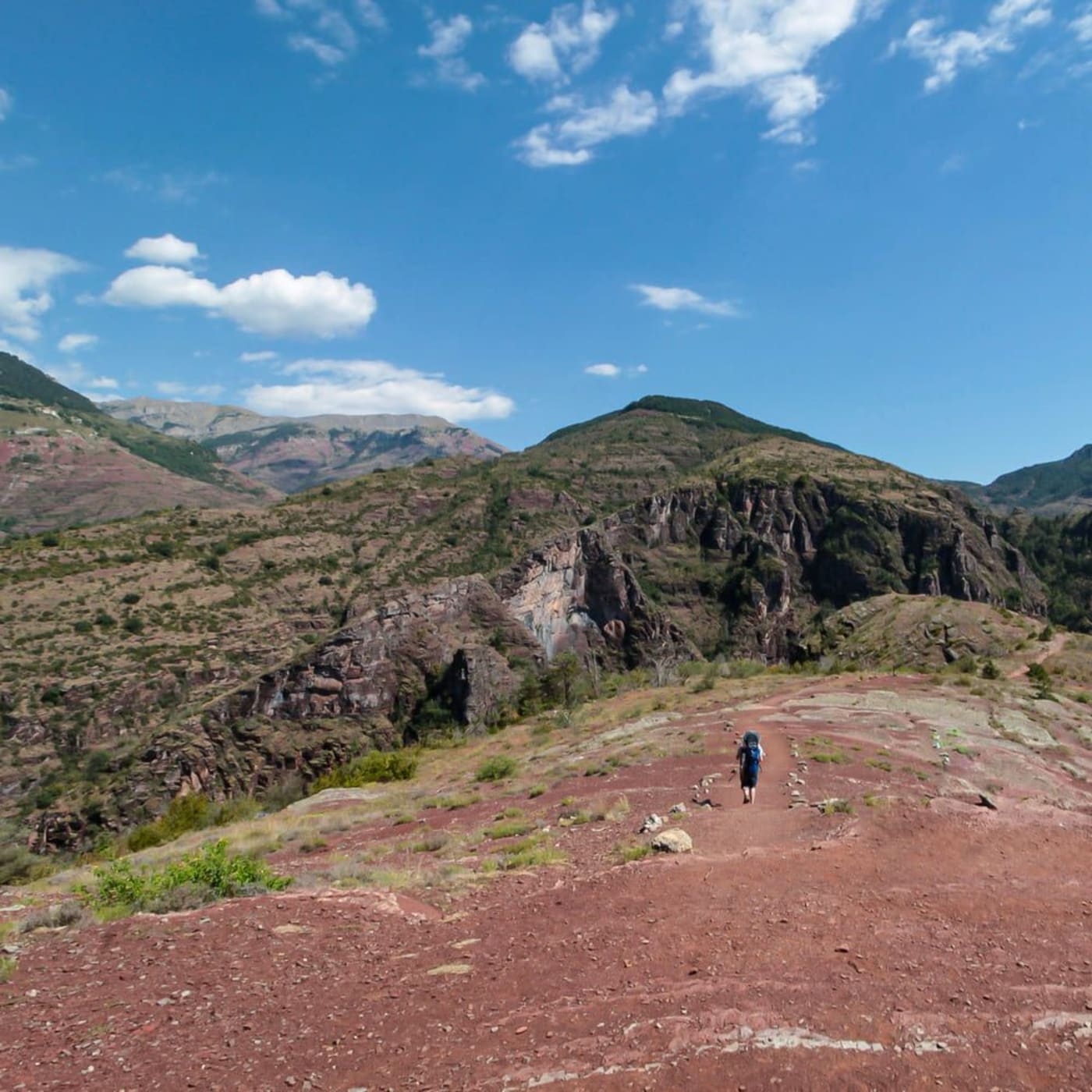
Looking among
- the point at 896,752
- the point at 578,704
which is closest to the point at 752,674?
the point at 578,704

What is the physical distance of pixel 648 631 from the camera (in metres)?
83.3

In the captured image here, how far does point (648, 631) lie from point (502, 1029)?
7845cm

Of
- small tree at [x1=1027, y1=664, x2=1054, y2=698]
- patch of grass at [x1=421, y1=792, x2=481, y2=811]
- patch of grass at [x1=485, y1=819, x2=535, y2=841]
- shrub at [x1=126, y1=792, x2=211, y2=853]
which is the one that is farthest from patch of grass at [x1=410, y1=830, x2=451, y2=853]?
small tree at [x1=1027, y1=664, x2=1054, y2=698]

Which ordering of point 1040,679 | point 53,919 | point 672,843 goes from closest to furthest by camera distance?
point 53,919, point 672,843, point 1040,679

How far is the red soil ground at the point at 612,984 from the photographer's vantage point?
18.3ft

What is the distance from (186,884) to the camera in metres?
9.82

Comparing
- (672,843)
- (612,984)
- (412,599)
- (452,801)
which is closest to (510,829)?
(672,843)

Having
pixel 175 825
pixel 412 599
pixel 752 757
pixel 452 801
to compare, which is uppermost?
pixel 412 599

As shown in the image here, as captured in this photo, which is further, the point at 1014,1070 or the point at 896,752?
the point at 896,752

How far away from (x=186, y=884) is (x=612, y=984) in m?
6.62

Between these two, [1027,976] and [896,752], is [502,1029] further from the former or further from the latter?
[896,752]

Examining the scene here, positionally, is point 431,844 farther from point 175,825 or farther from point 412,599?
point 412,599

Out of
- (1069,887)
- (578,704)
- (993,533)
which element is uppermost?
(993,533)

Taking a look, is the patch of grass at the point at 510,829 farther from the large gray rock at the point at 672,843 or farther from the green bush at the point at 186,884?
the green bush at the point at 186,884
